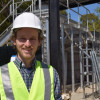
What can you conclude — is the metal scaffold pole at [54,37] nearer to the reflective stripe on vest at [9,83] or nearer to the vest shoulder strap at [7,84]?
the reflective stripe on vest at [9,83]

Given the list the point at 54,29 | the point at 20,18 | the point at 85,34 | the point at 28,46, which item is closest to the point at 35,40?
the point at 28,46

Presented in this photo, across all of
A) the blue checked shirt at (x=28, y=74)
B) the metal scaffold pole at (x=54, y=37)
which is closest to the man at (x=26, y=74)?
the blue checked shirt at (x=28, y=74)

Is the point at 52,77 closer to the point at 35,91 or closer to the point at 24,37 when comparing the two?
the point at 35,91

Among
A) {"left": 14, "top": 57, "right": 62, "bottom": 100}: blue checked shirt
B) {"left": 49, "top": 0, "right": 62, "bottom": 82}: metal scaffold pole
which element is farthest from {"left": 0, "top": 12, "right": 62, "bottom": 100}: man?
{"left": 49, "top": 0, "right": 62, "bottom": 82}: metal scaffold pole

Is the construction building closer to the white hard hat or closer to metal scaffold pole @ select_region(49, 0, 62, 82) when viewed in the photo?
metal scaffold pole @ select_region(49, 0, 62, 82)

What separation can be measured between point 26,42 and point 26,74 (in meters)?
0.29

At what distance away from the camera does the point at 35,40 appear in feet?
5.61

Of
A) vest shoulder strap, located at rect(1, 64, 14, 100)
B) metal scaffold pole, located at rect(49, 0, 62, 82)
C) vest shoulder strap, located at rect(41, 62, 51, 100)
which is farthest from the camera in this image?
metal scaffold pole, located at rect(49, 0, 62, 82)

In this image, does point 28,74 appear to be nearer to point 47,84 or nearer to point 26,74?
point 26,74

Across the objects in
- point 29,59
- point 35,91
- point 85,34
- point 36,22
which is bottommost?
point 35,91

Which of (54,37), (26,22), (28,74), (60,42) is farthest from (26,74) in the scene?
(60,42)

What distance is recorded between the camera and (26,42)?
166cm

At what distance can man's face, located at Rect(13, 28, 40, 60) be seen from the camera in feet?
5.45

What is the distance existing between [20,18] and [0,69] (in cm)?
52
